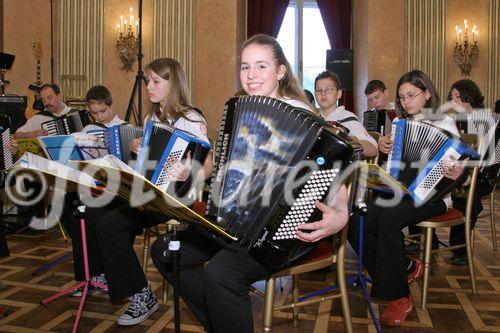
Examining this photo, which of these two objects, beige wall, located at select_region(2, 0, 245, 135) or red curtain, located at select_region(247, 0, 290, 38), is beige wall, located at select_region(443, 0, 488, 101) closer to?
red curtain, located at select_region(247, 0, 290, 38)

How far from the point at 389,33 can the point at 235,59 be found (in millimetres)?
2148

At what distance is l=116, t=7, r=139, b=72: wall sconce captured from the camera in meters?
→ 6.58

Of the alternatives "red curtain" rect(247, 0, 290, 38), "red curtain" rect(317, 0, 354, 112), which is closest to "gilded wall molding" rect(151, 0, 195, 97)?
"red curtain" rect(247, 0, 290, 38)

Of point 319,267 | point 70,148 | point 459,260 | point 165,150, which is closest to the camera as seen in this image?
point 319,267

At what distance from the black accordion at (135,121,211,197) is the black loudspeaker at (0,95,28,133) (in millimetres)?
3120

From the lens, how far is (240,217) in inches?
58.9

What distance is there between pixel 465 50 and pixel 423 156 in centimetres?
511

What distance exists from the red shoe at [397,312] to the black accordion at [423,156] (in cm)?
49

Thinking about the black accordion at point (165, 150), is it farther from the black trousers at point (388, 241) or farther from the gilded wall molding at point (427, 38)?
the gilded wall molding at point (427, 38)

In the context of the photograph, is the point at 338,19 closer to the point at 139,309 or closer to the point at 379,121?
the point at 379,121

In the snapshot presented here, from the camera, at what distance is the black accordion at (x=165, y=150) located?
2.12 m

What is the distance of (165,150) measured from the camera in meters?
2.13

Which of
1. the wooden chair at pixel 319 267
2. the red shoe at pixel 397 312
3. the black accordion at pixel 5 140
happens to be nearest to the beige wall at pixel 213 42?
the black accordion at pixel 5 140

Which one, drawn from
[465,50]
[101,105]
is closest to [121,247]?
[101,105]
